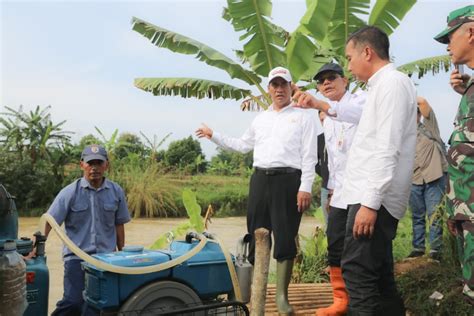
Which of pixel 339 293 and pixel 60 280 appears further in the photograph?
pixel 60 280

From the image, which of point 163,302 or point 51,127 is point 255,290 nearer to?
point 163,302

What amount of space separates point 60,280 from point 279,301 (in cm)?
358

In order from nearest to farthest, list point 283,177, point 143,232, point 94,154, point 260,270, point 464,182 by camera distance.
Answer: point 464,182 → point 260,270 → point 94,154 → point 283,177 → point 143,232

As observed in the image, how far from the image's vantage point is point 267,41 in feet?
19.1

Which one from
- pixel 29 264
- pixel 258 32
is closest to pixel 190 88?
pixel 258 32

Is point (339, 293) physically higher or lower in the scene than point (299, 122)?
lower

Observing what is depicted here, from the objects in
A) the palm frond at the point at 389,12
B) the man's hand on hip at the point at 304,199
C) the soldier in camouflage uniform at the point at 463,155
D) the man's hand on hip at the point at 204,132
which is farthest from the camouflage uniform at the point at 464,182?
the palm frond at the point at 389,12

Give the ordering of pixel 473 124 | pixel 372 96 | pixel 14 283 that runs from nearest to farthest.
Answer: pixel 14 283
pixel 473 124
pixel 372 96

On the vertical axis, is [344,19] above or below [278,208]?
above

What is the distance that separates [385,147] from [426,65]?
16.3 feet

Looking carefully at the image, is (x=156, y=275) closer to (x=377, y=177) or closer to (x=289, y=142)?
(x=377, y=177)

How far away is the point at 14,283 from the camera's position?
205 cm

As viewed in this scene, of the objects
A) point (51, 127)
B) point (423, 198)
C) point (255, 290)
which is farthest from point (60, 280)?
point (51, 127)

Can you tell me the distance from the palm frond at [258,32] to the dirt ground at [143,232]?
127 inches
